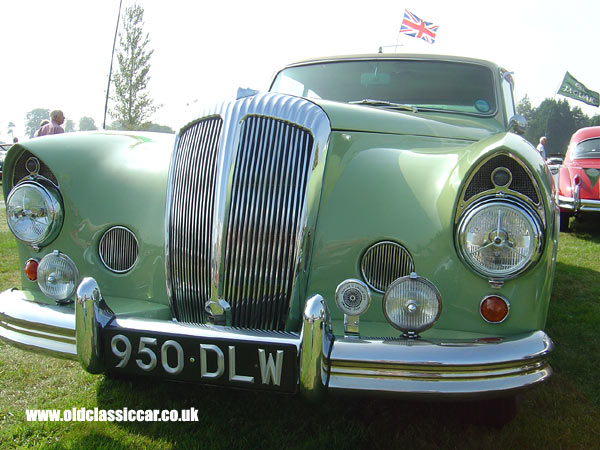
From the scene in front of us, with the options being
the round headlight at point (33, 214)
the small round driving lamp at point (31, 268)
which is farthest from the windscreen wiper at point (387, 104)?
the small round driving lamp at point (31, 268)

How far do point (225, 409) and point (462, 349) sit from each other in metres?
1.18

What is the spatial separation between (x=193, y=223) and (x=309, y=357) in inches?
29.9

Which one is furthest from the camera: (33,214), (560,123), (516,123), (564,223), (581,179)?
(560,123)

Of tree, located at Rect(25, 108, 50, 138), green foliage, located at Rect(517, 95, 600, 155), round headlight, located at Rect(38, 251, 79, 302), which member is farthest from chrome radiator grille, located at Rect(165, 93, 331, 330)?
tree, located at Rect(25, 108, 50, 138)

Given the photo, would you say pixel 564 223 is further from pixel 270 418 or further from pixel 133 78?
pixel 133 78

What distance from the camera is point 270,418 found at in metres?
2.20

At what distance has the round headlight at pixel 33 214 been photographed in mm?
2166

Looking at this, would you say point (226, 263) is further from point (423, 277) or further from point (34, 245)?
point (34, 245)

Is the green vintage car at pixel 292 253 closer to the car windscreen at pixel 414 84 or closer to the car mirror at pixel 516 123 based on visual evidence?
the car windscreen at pixel 414 84

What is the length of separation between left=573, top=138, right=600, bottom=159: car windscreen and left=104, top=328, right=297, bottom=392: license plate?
8.16 metres

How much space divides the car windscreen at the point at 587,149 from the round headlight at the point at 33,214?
27.2ft

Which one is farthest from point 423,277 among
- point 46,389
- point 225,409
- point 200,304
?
point 46,389

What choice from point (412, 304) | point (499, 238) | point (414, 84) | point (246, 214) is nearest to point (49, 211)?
point (246, 214)

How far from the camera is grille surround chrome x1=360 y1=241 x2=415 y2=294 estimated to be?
185 cm
